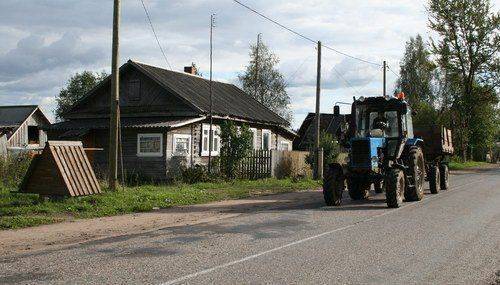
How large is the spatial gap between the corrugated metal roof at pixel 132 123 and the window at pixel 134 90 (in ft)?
4.96

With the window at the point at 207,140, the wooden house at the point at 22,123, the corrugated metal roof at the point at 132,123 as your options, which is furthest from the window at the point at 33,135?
the window at the point at 207,140

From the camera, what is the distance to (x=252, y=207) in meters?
15.1

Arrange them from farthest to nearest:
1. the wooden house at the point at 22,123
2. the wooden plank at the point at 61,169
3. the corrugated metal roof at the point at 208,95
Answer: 1. the wooden house at the point at 22,123
2. the corrugated metal roof at the point at 208,95
3. the wooden plank at the point at 61,169

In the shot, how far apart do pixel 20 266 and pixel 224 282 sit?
299 cm

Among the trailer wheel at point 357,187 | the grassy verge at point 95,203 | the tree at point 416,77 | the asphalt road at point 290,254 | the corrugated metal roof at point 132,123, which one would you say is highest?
the tree at point 416,77

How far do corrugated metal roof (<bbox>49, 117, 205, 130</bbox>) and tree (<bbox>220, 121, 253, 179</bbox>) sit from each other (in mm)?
1986

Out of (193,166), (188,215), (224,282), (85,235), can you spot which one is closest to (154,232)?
(85,235)

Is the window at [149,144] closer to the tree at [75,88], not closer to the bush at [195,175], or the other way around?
the bush at [195,175]

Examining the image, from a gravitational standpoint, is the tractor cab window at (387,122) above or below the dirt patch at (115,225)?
above

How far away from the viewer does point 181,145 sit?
25406 mm

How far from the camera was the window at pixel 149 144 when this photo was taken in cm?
2462

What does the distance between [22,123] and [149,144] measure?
27219 mm

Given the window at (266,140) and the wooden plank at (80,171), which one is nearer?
the wooden plank at (80,171)

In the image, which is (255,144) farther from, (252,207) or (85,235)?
(85,235)
